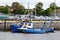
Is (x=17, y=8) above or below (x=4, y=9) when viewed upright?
above

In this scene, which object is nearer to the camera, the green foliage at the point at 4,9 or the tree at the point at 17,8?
the green foliage at the point at 4,9

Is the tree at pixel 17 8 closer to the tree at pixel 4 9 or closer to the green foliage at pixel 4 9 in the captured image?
the tree at pixel 4 9

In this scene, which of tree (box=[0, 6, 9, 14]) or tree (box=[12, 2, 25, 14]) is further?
tree (box=[12, 2, 25, 14])

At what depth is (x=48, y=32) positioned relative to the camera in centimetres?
6006

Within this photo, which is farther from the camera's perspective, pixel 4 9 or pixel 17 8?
pixel 17 8

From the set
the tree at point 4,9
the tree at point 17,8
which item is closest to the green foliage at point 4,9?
the tree at point 4,9

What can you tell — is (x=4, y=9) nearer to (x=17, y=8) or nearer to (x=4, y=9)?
(x=4, y=9)

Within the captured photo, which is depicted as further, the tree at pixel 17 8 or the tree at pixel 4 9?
the tree at pixel 17 8

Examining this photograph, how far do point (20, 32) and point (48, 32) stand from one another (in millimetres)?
5082

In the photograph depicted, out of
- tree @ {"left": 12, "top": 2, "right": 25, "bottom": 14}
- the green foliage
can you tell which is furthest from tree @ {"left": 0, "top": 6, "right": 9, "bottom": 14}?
tree @ {"left": 12, "top": 2, "right": 25, "bottom": 14}

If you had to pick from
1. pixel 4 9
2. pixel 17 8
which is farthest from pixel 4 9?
pixel 17 8

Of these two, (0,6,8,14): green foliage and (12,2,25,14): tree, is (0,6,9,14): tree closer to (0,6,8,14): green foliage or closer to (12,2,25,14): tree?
(0,6,8,14): green foliage
